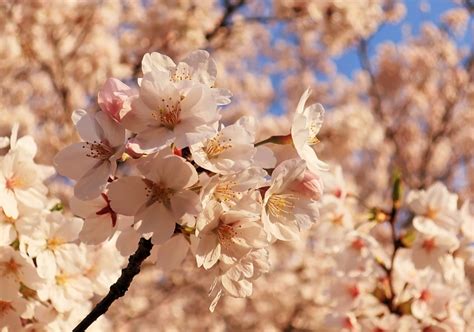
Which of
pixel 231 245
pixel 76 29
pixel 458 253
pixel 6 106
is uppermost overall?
pixel 231 245

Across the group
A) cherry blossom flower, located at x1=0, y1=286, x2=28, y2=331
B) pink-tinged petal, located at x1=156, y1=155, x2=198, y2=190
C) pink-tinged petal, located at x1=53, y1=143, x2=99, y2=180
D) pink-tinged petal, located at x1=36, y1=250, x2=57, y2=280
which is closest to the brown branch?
pink-tinged petal, located at x1=36, y1=250, x2=57, y2=280

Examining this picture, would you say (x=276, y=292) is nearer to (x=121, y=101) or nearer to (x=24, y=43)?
(x=24, y=43)

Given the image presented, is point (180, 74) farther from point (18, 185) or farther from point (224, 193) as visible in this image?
point (18, 185)

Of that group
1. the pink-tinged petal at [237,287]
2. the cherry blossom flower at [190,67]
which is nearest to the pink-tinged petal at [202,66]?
the cherry blossom flower at [190,67]

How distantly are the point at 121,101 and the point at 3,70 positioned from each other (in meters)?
4.65

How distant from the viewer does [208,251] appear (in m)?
1.31

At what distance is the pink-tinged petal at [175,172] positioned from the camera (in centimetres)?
119

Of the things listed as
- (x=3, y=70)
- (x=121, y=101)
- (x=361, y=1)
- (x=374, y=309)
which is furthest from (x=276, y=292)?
(x=121, y=101)

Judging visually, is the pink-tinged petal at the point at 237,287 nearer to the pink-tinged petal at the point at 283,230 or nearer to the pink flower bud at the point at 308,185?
the pink-tinged petal at the point at 283,230

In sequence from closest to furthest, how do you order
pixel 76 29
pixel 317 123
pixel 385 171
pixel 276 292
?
pixel 317 123
pixel 76 29
pixel 276 292
pixel 385 171

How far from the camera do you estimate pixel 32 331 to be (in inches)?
66.5

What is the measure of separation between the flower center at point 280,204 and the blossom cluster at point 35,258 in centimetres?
71

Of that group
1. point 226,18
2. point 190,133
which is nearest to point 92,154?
point 190,133

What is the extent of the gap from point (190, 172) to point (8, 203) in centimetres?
66
